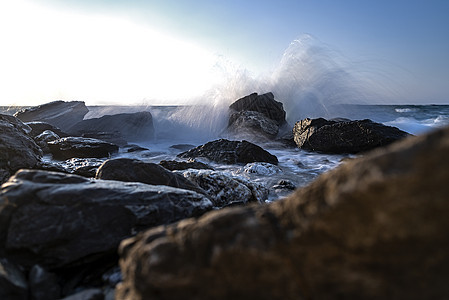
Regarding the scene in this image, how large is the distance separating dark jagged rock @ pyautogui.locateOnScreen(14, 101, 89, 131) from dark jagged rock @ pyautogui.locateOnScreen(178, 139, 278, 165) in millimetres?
9779

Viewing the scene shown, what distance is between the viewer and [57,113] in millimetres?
14359

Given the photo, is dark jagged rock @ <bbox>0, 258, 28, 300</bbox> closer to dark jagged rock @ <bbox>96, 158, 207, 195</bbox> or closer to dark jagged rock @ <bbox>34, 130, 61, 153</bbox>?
dark jagged rock @ <bbox>96, 158, 207, 195</bbox>

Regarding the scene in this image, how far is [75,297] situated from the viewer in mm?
1346

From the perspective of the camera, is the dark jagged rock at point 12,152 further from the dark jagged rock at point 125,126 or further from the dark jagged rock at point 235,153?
the dark jagged rock at point 125,126

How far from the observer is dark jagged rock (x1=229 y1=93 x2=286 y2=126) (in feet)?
40.6

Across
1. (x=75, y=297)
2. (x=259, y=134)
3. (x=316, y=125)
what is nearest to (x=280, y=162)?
(x=316, y=125)

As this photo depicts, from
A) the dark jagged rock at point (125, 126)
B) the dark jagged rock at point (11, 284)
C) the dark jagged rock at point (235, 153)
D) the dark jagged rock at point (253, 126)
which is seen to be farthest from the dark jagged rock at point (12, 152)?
the dark jagged rock at point (125, 126)

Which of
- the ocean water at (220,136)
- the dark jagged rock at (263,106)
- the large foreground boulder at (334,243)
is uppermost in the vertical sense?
the dark jagged rock at (263,106)

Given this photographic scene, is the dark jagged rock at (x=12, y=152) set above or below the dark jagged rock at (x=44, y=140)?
above

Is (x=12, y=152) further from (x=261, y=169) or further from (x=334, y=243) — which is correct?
(x=334, y=243)

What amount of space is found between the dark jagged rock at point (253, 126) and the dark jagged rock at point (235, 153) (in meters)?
3.98

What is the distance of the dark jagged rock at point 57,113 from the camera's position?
13.6 m

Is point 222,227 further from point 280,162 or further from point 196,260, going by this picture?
point 280,162

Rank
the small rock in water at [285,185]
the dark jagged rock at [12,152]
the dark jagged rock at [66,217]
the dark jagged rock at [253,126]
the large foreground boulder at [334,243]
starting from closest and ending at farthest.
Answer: the large foreground boulder at [334,243] < the dark jagged rock at [66,217] < the dark jagged rock at [12,152] < the small rock in water at [285,185] < the dark jagged rock at [253,126]
